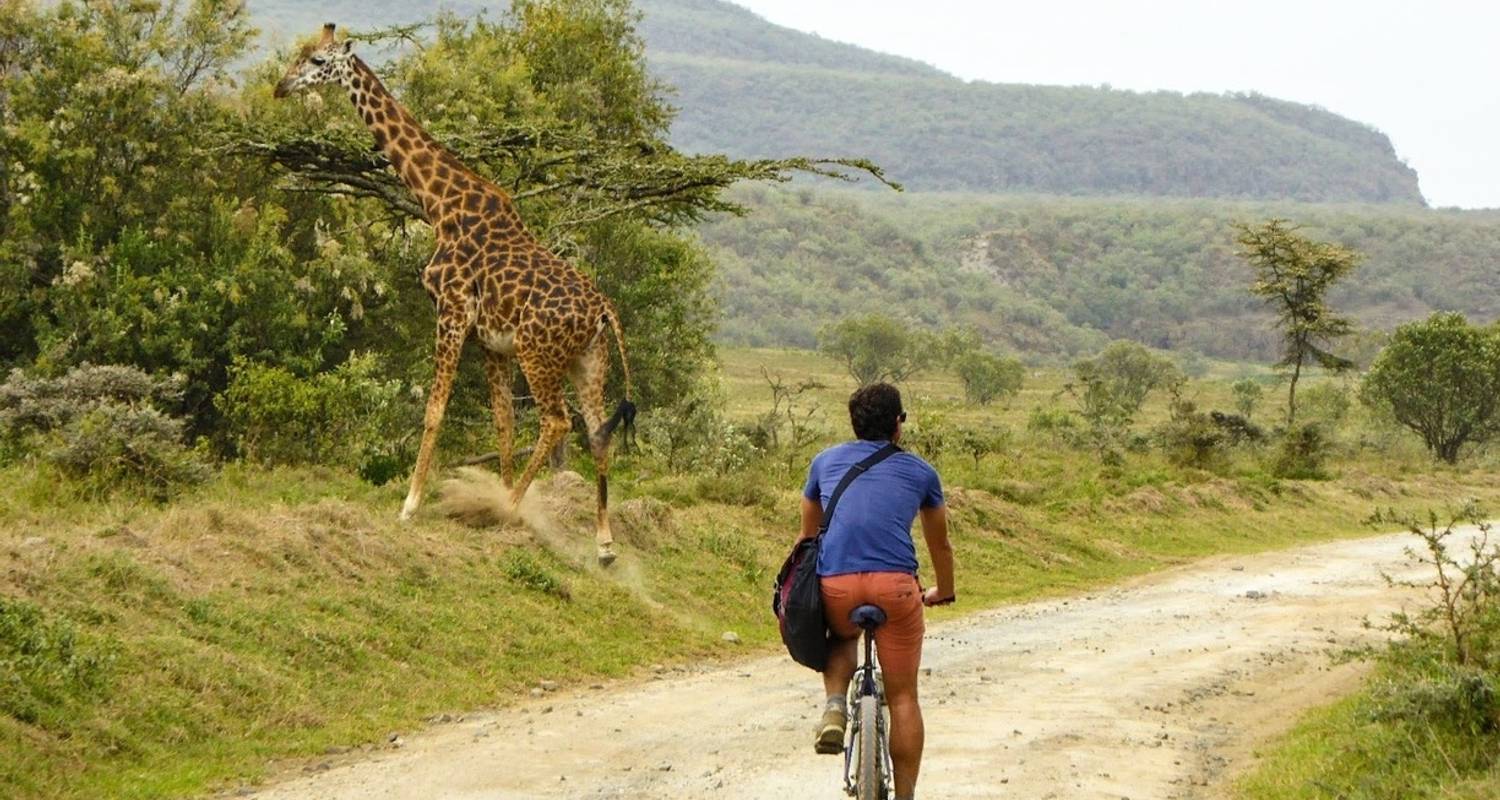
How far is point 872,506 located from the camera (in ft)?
24.2

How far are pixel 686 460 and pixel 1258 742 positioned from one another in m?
14.3

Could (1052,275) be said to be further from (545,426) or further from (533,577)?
(533,577)

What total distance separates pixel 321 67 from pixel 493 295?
3.26 m

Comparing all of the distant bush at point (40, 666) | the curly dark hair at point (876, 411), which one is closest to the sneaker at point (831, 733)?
the curly dark hair at point (876, 411)

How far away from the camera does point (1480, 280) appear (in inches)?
6998

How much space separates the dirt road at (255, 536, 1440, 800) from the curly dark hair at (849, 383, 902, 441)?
2.22 m

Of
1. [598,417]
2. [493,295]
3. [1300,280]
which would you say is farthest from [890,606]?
[1300,280]

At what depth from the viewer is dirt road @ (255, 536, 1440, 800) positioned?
902 cm

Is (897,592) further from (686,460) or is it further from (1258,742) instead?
(686,460)

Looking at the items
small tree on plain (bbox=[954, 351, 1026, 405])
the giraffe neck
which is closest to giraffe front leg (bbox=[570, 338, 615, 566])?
the giraffe neck

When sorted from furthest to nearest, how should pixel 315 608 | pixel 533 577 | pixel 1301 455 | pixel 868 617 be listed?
pixel 1301 455, pixel 533 577, pixel 315 608, pixel 868 617

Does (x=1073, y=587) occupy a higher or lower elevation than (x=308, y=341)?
lower

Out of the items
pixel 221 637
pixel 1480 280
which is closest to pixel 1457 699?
pixel 221 637

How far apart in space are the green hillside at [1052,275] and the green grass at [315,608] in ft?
363
